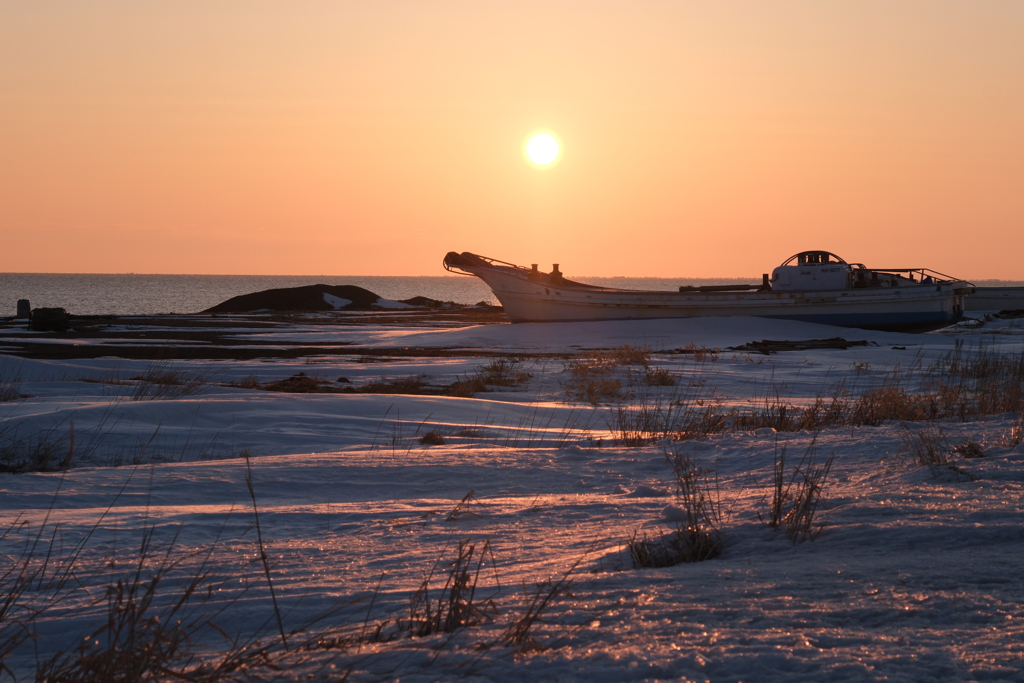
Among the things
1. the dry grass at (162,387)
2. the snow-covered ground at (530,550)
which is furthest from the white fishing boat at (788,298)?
the snow-covered ground at (530,550)

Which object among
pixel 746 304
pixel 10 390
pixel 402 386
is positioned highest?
pixel 746 304

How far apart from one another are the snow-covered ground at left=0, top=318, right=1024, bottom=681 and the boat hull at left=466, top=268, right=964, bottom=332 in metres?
25.1

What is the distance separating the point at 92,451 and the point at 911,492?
18.7 ft

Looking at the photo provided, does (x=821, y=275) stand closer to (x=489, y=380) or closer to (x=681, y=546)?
(x=489, y=380)

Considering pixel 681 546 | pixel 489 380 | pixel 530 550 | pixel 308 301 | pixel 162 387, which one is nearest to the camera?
pixel 681 546

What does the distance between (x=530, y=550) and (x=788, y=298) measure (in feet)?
96.6

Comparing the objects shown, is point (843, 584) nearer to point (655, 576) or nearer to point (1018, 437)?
point (655, 576)

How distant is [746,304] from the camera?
31.2 metres

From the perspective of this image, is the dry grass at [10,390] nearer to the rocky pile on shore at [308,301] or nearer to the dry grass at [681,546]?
the dry grass at [681,546]

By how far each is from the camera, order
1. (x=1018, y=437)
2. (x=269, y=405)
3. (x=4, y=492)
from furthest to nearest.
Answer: (x=269, y=405) < (x=1018, y=437) < (x=4, y=492)

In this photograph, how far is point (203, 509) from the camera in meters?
3.93

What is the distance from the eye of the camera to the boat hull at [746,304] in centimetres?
3059

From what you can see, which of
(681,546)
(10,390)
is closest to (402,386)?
(10,390)

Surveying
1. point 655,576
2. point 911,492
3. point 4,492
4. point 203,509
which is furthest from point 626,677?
point 4,492
